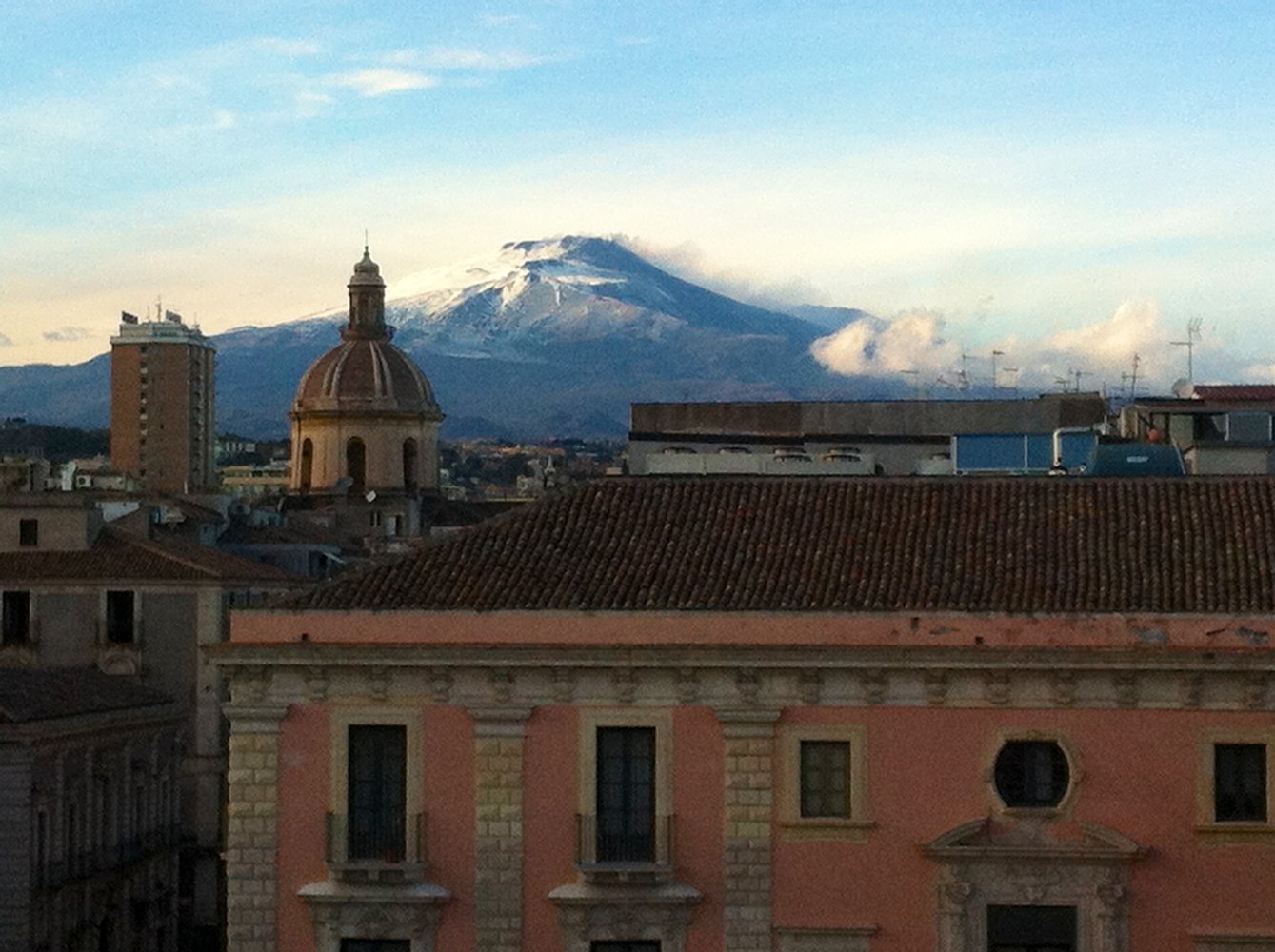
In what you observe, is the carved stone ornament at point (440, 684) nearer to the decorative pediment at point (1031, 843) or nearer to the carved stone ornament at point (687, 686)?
the carved stone ornament at point (687, 686)

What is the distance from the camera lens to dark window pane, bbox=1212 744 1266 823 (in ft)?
117

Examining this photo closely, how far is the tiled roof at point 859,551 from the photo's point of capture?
36469 millimetres

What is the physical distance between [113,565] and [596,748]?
95.6ft

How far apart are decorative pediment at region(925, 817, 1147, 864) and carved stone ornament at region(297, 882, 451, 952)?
5.54 meters

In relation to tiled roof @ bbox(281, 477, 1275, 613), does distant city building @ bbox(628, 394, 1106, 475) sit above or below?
above

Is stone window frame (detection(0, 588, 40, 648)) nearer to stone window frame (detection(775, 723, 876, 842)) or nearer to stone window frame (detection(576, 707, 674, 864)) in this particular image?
stone window frame (detection(576, 707, 674, 864))

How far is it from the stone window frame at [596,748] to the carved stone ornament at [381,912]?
192 centimetres

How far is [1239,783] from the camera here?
35.6 m

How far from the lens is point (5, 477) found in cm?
7900

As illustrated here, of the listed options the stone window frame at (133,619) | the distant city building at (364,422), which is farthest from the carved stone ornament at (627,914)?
the distant city building at (364,422)

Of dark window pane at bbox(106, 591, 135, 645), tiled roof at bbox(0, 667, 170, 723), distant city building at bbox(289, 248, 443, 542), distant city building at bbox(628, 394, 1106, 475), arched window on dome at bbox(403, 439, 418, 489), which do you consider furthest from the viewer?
arched window on dome at bbox(403, 439, 418, 489)

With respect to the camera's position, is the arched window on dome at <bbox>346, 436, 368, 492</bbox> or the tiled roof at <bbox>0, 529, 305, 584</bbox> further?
the arched window on dome at <bbox>346, 436, 368, 492</bbox>

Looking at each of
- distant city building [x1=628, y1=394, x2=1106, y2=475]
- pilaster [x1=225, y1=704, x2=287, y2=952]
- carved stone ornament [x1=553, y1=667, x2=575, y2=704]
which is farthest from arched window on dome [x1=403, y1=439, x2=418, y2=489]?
carved stone ornament [x1=553, y1=667, x2=575, y2=704]

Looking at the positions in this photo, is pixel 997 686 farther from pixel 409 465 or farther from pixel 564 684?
pixel 409 465
